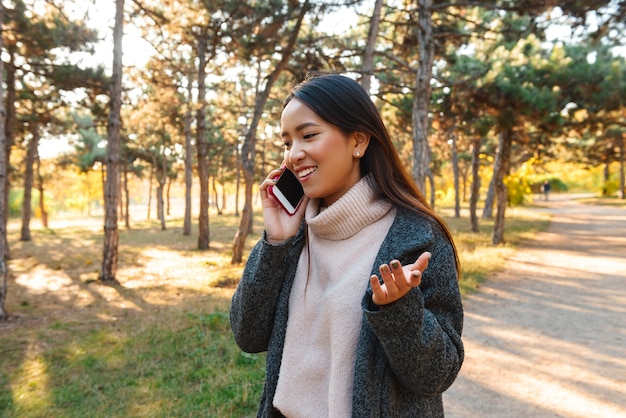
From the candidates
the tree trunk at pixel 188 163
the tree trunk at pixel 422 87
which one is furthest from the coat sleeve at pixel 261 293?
the tree trunk at pixel 188 163

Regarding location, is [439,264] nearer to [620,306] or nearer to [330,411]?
[330,411]

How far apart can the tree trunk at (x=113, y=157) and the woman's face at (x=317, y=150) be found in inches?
313

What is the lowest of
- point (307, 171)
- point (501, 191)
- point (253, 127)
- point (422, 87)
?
point (307, 171)

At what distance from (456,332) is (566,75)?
11.1 meters

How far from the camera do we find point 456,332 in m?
1.26

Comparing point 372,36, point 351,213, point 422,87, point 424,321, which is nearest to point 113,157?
point 372,36

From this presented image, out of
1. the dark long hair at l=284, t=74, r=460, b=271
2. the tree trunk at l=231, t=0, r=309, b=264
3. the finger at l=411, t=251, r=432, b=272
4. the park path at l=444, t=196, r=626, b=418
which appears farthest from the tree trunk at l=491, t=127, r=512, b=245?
the finger at l=411, t=251, r=432, b=272

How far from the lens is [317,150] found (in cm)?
135

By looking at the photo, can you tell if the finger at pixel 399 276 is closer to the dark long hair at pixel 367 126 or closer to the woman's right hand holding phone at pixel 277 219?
the dark long hair at pixel 367 126

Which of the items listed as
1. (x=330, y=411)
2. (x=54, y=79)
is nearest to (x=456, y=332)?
(x=330, y=411)

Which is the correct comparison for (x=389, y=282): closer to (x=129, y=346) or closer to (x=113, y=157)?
(x=129, y=346)

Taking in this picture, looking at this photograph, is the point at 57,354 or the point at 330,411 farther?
the point at 57,354

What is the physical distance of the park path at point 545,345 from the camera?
12.1ft

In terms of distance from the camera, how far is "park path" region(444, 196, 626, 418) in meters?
3.70
